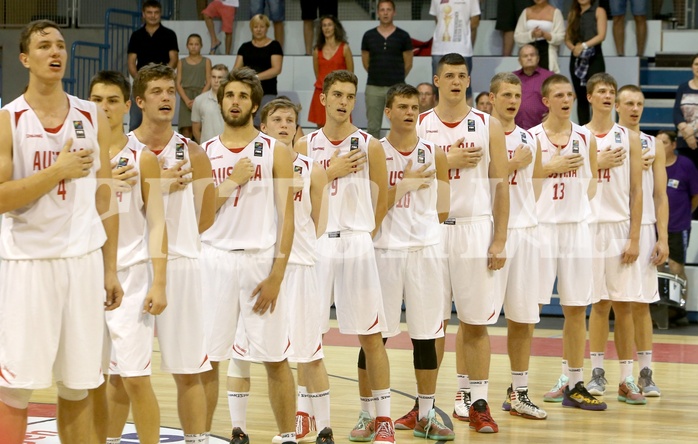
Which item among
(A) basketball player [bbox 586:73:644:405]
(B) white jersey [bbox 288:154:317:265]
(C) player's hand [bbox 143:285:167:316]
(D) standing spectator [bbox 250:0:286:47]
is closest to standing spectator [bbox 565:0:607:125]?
(D) standing spectator [bbox 250:0:286:47]

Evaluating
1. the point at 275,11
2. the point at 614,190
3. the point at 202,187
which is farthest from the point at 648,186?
the point at 275,11

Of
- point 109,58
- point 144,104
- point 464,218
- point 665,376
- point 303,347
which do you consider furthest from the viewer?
point 109,58

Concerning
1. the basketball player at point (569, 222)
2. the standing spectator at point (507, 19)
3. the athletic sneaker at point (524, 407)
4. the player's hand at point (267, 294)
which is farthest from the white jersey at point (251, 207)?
the standing spectator at point (507, 19)

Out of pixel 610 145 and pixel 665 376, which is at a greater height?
pixel 610 145

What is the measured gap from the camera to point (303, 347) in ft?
20.0

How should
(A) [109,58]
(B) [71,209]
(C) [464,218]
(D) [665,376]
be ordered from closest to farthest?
(B) [71,209] → (C) [464,218] → (D) [665,376] → (A) [109,58]

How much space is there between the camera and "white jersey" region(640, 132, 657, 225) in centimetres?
820

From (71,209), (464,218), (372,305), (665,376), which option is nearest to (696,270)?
(665,376)

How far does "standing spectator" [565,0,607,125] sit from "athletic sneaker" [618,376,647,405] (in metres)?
5.47

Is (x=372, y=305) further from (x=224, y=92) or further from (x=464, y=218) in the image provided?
(x=224, y=92)

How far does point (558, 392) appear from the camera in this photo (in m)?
7.99

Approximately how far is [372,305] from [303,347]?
0.51 metres

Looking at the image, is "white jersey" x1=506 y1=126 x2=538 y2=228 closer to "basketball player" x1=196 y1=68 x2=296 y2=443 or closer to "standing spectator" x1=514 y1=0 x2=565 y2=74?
"basketball player" x1=196 y1=68 x2=296 y2=443

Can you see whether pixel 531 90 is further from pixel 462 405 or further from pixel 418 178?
pixel 418 178
